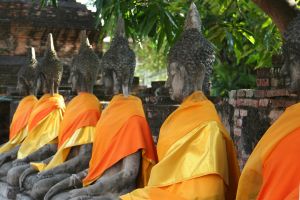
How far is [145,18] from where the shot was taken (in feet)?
16.2

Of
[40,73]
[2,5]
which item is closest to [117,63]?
[40,73]

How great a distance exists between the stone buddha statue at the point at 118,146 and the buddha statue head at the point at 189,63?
621mm

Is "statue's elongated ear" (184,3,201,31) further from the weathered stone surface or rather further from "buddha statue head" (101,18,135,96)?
the weathered stone surface

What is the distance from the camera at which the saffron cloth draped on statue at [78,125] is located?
502 centimetres

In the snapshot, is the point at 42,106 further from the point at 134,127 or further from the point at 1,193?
the point at 134,127

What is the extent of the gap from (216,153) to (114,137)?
1.22 meters

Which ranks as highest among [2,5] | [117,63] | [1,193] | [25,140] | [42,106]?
[2,5]

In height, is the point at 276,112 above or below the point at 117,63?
below

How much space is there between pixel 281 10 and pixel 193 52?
2.10 feet

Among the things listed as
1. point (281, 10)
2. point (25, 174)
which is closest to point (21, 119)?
point (25, 174)

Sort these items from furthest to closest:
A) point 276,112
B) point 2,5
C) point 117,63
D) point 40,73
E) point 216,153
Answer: point 2,5, point 40,73, point 117,63, point 276,112, point 216,153

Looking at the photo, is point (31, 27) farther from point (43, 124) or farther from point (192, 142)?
point (192, 142)

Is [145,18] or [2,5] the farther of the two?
[2,5]

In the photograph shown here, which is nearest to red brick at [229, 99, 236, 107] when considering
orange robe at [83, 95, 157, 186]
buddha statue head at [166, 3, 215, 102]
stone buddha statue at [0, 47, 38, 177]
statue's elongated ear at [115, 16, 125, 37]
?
orange robe at [83, 95, 157, 186]
